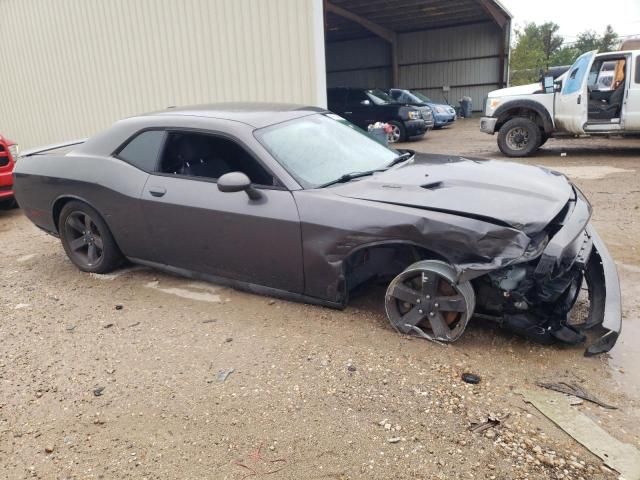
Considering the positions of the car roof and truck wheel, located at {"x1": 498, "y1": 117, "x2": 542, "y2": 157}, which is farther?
truck wheel, located at {"x1": 498, "y1": 117, "x2": 542, "y2": 157}

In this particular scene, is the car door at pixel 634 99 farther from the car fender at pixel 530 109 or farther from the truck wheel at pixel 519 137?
the truck wheel at pixel 519 137

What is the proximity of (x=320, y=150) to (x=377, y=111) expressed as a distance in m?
11.7

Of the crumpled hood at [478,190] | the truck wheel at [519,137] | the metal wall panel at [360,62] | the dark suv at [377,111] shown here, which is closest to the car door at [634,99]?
the truck wheel at [519,137]

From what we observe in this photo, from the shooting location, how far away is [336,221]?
128 inches

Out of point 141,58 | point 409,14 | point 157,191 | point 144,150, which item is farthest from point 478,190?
point 409,14

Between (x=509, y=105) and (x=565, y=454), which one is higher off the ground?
(x=509, y=105)

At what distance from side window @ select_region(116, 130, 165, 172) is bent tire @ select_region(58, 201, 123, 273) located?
1.97ft

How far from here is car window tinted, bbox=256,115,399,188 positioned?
3643mm

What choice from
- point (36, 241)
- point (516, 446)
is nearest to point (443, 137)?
point (36, 241)

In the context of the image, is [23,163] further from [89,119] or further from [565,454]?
[89,119]

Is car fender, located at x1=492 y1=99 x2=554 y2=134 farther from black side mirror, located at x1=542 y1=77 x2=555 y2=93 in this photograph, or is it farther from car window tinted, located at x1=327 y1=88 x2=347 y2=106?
car window tinted, located at x1=327 y1=88 x2=347 y2=106

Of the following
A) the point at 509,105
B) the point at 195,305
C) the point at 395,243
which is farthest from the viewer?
the point at 509,105

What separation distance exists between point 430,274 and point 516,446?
107 centimetres

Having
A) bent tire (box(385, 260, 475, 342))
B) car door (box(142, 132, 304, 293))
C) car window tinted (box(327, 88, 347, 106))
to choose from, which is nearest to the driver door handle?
car door (box(142, 132, 304, 293))
